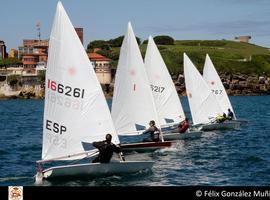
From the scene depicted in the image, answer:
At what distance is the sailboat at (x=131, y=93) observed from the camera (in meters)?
31.5

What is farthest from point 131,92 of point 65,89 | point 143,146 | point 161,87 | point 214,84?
point 214,84

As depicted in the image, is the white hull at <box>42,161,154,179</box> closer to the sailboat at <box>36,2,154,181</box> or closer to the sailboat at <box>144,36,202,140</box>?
the sailboat at <box>36,2,154,181</box>

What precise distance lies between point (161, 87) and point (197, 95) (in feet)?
25.5

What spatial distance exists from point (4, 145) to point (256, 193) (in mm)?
34160

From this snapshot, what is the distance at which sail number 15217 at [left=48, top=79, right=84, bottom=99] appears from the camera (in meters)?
20.7

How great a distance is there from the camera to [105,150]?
66.1 ft

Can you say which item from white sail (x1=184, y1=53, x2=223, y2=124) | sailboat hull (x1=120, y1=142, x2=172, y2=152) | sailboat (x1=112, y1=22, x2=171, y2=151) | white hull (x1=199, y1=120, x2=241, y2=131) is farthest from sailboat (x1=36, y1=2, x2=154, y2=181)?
white sail (x1=184, y1=53, x2=223, y2=124)

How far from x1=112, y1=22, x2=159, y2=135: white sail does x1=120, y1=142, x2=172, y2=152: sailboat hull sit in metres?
2.24

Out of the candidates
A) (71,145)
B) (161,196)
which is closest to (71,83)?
(71,145)

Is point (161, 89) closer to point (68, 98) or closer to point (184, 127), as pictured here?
point (184, 127)

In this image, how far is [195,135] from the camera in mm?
39438

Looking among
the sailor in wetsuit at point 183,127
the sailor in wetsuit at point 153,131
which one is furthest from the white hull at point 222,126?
the sailor in wetsuit at point 153,131

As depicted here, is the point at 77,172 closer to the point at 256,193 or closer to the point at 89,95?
the point at 89,95

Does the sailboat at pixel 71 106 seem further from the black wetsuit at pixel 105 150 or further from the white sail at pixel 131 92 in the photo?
the white sail at pixel 131 92
